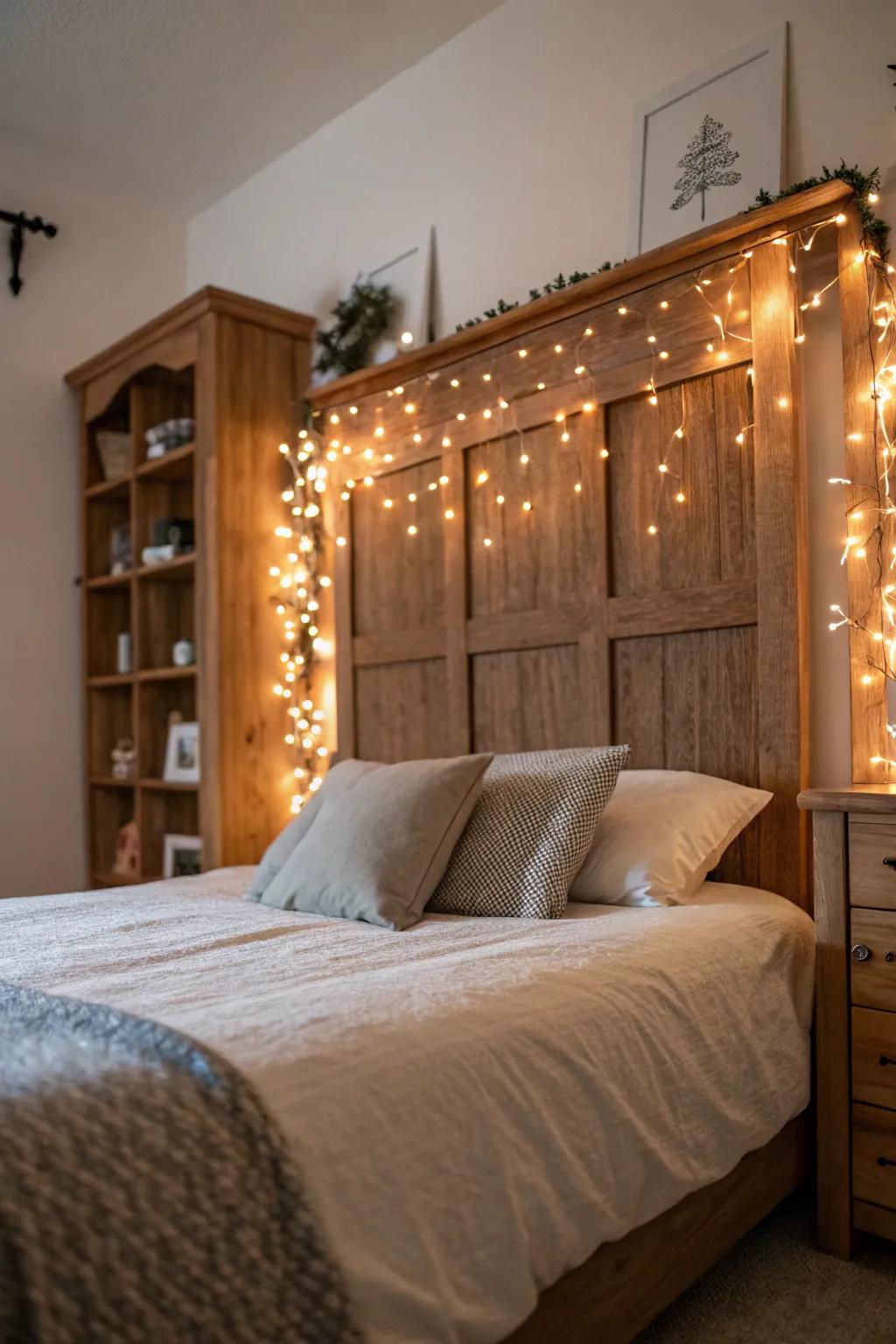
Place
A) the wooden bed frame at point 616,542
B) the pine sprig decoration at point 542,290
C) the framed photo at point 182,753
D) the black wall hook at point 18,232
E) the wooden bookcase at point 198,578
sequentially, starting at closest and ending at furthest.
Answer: the wooden bed frame at point 616,542 < the pine sprig decoration at point 542,290 < the wooden bookcase at point 198,578 < the framed photo at point 182,753 < the black wall hook at point 18,232

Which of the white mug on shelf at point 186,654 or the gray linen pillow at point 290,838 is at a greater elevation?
the white mug on shelf at point 186,654

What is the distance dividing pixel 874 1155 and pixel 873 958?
0.32 metres

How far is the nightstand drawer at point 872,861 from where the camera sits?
171 centimetres

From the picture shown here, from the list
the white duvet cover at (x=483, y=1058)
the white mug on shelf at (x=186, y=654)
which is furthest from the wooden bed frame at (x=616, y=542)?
the white mug on shelf at (x=186, y=654)

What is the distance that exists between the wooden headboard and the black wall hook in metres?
1.45

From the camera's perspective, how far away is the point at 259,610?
10.8ft

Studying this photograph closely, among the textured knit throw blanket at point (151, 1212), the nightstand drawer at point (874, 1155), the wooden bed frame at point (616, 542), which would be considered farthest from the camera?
the wooden bed frame at point (616, 542)

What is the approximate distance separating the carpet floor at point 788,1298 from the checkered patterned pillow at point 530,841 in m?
0.65

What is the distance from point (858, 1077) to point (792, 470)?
1.16 m

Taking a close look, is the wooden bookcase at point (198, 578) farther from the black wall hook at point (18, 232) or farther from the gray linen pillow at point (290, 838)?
the gray linen pillow at point (290, 838)

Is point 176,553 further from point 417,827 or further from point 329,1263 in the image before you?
point 329,1263

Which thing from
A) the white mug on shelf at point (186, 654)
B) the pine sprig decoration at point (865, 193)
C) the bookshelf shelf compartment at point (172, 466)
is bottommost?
the white mug on shelf at point (186, 654)

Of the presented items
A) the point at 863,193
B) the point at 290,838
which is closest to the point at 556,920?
the point at 290,838

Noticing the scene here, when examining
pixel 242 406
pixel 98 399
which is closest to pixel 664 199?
pixel 242 406
